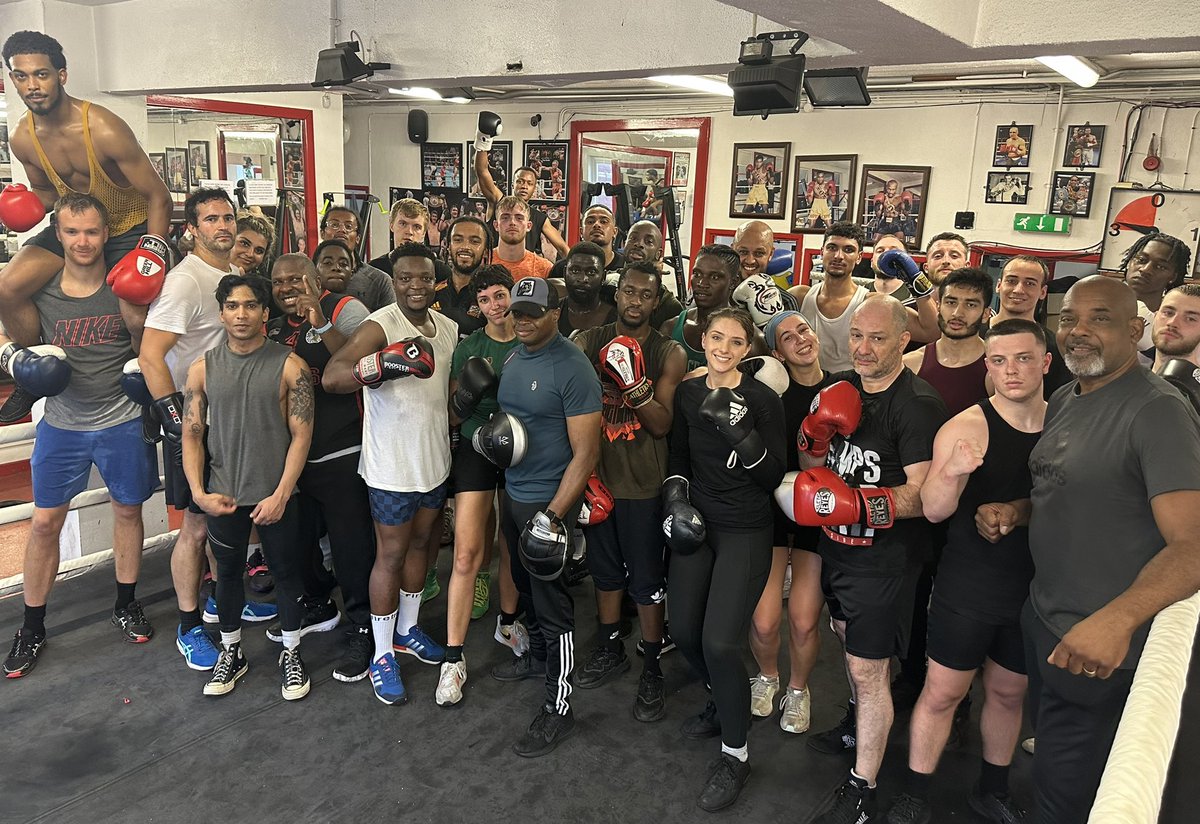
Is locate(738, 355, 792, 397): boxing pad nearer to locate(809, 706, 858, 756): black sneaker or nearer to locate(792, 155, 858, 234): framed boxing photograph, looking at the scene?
locate(809, 706, 858, 756): black sneaker

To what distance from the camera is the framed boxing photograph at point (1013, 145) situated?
Answer: 6.52 meters

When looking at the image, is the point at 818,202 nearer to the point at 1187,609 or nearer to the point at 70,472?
the point at 70,472

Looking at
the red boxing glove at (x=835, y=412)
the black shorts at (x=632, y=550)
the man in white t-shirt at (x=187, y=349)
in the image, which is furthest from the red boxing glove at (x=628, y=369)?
the man in white t-shirt at (x=187, y=349)

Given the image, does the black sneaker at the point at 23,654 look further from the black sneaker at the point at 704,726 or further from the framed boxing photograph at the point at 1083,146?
the framed boxing photograph at the point at 1083,146

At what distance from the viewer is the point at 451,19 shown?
3982 millimetres

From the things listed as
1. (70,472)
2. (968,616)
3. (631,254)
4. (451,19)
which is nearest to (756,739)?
(968,616)

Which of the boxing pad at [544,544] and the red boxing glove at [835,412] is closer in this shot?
the red boxing glove at [835,412]

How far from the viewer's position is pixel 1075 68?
Answer: 509cm

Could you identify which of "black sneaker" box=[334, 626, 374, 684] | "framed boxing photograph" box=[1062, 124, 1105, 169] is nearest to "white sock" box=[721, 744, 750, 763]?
"black sneaker" box=[334, 626, 374, 684]

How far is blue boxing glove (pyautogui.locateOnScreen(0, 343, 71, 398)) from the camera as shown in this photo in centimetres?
307

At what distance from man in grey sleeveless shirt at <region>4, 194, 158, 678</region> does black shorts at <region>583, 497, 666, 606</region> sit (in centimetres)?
188

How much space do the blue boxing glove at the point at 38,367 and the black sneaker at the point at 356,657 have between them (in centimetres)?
145

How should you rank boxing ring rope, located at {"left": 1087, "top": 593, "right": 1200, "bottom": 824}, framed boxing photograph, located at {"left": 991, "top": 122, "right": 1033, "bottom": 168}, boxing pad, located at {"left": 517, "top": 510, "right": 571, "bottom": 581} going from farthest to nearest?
framed boxing photograph, located at {"left": 991, "top": 122, "right": 1033, "bottom": 168}, boxing pad, located at {"left": 517, "top": 510, "right": 571, "bottom": 581}, boxing ring rope, located at {"left": 1087, "top": 593, "right": 1200, "bottom": 824}

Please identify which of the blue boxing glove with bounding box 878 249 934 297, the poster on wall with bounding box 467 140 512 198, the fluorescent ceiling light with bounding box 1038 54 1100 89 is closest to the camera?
the blue boxing glove with bounding box 878 249 934 297
